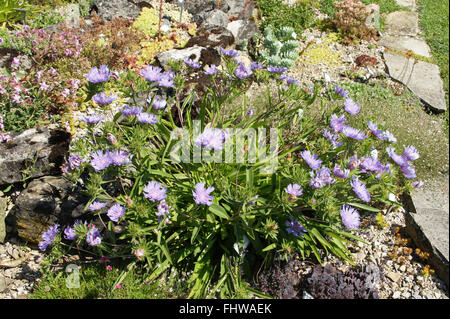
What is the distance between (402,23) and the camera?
757 centimetres

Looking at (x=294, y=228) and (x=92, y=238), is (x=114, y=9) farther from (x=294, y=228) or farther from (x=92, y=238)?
(x=294, y=228)

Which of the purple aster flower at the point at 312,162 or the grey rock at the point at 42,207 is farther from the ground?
the purple aster flower at the point at 312,162

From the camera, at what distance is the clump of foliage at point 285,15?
6551 millimetres

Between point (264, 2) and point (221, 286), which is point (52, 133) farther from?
point (264, 2)

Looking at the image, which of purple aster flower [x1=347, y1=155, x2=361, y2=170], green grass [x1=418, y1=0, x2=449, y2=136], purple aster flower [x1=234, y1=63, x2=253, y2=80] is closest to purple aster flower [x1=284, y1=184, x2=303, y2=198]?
purple aster flower [x1=347, y1=155, x2=361, y2=170]

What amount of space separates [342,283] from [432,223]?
1177 mm

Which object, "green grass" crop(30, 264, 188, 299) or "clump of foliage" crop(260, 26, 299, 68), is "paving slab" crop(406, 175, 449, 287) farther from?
"clump of foliage" crop(260, 26, 299, 68)

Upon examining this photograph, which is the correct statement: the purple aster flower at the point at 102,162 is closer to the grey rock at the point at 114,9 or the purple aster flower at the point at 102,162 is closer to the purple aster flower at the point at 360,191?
the purple aster flower at the point at 360,191

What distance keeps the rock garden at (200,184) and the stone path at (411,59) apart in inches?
32.6

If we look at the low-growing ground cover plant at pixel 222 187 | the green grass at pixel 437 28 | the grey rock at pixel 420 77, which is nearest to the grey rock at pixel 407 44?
the green grass at pixel 437 28

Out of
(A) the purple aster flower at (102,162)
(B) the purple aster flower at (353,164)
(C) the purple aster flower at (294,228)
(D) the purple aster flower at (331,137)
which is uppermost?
(B) the purple aster flower at (353,164)

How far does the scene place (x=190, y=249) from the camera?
2.62m
